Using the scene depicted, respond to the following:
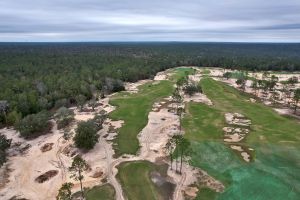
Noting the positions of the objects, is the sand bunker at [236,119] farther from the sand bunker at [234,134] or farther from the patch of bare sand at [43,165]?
the patch of bare sand at [43,165]

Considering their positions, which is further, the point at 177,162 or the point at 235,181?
the point at 177,162

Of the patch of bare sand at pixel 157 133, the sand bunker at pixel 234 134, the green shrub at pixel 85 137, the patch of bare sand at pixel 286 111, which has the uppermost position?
the green shrub at pixel 85 137

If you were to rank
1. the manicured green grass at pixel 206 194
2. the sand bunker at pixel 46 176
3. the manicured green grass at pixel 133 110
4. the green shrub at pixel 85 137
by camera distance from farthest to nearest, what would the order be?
the manicured green grass at pixel 133 110 < the green shrub at pixel 85 137 < the sand bunker at pixel 46 176 < the manicured green grass at pixel 206 194

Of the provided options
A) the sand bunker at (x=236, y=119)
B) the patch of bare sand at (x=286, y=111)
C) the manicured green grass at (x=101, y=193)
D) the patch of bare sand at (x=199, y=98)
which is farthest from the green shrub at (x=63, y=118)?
the patch of bare sand at (x=286, y=111)

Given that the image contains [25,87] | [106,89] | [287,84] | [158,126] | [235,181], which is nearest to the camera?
[235,181]

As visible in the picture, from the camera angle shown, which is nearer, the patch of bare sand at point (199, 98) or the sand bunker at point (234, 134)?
the sand bunker at point (234, 134)

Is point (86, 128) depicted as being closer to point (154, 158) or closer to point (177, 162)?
point (154, 158)

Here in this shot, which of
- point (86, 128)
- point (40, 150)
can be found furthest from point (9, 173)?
point (86, 128)
